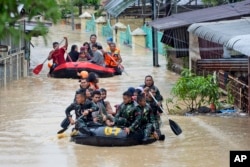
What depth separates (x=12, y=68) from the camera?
2492 cm

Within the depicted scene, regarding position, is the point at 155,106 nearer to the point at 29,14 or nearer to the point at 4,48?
the point at 29,14

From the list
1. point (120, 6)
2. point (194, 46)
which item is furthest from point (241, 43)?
point (120, 6)

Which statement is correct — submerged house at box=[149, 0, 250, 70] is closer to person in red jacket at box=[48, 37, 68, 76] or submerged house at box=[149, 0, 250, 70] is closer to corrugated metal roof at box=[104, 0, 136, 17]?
person in red jacket at box=[48, 37, 68, 76]

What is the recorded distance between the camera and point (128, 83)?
24.5 metres

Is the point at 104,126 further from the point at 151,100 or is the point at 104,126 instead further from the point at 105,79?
the point at 105,79

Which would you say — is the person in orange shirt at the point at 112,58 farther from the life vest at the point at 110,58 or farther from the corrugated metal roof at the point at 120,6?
the corrugated metal roof at the point at 120,6

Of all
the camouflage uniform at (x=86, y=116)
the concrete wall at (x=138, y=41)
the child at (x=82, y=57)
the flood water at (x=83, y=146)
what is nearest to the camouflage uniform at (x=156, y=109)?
the flood water at (x=83, y=146)

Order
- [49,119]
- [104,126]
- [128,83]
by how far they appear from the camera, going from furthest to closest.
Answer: [128,83]
[49,119]
[104,126]

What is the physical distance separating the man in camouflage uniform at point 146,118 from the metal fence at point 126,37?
79.0 ft

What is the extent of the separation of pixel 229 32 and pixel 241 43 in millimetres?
1872

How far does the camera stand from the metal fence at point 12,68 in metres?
23.7

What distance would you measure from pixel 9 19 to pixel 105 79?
19707 mm

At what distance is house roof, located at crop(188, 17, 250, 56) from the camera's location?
1348cm

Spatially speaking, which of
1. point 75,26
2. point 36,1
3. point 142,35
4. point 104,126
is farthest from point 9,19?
point 75,26
